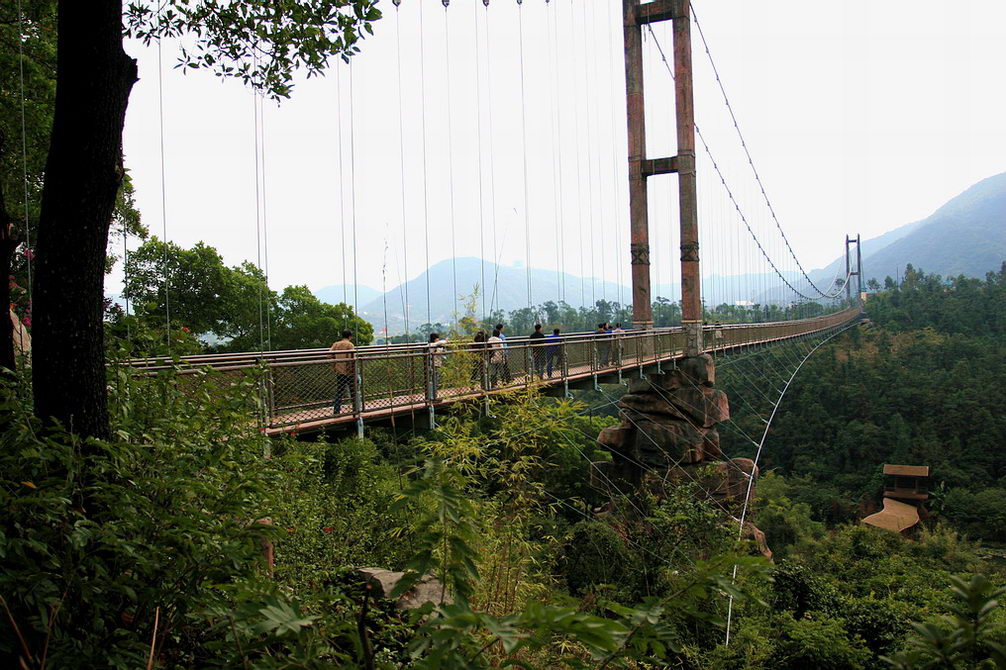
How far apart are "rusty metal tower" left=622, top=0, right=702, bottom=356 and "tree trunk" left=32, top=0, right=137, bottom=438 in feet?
43.0

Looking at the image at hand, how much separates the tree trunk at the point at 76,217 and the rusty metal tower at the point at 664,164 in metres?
13.1

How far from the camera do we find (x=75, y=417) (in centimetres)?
252

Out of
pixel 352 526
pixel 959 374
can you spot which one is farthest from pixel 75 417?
pixel 959 374

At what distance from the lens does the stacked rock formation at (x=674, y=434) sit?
48.1 feet

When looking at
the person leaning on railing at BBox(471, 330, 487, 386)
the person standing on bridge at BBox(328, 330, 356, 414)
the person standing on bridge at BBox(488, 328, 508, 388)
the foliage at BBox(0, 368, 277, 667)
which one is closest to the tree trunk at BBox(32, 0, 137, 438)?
the foliage at BBox(0, 368, 277, 667)

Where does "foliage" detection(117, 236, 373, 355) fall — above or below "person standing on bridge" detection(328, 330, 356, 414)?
above

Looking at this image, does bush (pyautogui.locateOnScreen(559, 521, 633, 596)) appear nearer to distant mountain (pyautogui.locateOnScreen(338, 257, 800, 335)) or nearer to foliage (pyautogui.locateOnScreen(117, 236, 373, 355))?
distant mountain (pyautogui.locateOnScreen(338, 257, 800, 335))

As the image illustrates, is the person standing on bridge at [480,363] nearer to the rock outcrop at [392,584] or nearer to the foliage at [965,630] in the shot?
the rock outcrop at [392,584]

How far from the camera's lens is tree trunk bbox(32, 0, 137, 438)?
2.59 metres

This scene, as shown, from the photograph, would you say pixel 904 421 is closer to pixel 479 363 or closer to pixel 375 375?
pixel 479 363

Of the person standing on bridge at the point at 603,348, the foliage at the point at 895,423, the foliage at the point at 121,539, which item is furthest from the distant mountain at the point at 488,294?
the foliage at the point at 895,423

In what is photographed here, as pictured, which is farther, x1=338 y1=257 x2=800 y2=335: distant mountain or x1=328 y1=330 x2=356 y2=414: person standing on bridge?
x1=338 y1=257 x2=800 y2=335: distant mountain

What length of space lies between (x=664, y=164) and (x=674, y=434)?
6194 mm

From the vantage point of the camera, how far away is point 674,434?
585 inches
